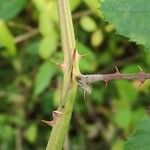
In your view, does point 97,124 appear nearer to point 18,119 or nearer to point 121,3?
point 18,119

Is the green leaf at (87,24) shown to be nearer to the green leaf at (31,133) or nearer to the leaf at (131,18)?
the green leaf at (31,133)

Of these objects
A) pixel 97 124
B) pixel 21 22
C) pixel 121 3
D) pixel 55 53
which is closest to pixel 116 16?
pixel 121 3

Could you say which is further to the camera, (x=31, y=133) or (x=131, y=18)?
(x=31, y=133)

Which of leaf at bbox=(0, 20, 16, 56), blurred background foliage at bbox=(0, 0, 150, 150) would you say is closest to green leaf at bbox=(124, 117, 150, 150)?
leaf at bbox=(0, 20, 16, 56)

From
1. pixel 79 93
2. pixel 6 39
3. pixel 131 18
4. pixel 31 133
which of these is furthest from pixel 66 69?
pixel 31 133

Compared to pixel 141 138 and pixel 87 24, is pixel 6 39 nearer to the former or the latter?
pixel 87 24
